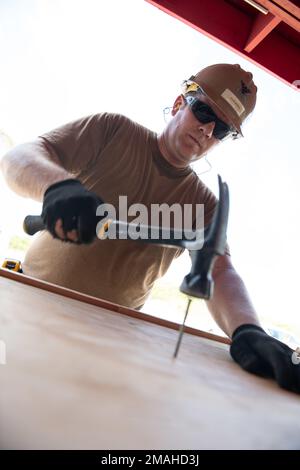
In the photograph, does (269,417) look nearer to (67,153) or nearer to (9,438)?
(9,438)

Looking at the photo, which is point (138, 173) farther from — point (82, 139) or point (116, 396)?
point (116, 396)

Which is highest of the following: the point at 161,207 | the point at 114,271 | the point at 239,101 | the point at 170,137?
the point at 239,101

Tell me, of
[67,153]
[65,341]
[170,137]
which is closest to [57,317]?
[65,341]

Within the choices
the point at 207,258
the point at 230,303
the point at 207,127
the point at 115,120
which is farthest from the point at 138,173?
the point at 207,258

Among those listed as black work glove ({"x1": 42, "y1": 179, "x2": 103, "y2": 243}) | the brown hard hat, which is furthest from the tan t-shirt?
black work glove ({"x1": 42, "y1": 179, "x2": 103, "y2": 243})

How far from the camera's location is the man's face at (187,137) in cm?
168

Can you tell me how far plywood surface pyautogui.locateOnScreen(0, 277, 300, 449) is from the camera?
32cm

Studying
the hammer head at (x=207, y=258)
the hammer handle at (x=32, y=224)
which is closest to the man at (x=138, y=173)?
the hammer handle at (x=32, y=224)

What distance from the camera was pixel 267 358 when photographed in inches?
35.2

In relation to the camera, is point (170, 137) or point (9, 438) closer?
point (9, 438)

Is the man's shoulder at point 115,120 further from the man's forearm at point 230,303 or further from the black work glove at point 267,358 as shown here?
the black work glove at point 267,358

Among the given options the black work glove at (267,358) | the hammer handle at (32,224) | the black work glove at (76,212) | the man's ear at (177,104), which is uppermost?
the man's ear at (177,104)

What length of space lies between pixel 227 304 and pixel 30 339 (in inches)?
39.0
